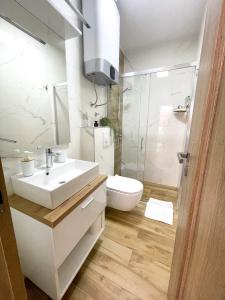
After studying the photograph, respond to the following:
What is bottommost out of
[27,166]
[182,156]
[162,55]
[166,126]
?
[27,166]

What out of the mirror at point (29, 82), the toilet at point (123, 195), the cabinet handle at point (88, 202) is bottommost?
the toilet at point (123, 195)

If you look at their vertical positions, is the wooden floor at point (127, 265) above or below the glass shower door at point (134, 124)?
below

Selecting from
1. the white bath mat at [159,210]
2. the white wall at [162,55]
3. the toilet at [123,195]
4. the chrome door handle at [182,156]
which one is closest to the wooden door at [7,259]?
the chrome door handle at [182,156]

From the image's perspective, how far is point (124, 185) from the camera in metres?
1.76

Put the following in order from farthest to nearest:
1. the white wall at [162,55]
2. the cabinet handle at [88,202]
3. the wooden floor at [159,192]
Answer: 1. the wooden floor at [159,192]
2. the white wall at [162,55]
3. the cabinet handle at [88,202]

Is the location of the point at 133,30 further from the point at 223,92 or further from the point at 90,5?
the point at 223,92

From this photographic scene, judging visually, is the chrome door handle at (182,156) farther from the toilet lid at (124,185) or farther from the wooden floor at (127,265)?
the wooden floor at (127,265)

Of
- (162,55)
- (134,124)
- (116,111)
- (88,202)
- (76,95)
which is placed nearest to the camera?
(88,202)

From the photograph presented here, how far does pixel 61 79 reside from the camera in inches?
50.4

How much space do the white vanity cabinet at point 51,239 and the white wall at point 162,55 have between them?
2.38m

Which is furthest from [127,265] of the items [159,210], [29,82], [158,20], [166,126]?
[158,20]

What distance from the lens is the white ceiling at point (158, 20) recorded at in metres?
1.57

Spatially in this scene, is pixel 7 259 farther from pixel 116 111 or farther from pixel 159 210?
pixel 116 111

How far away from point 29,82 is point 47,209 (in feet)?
3.04
